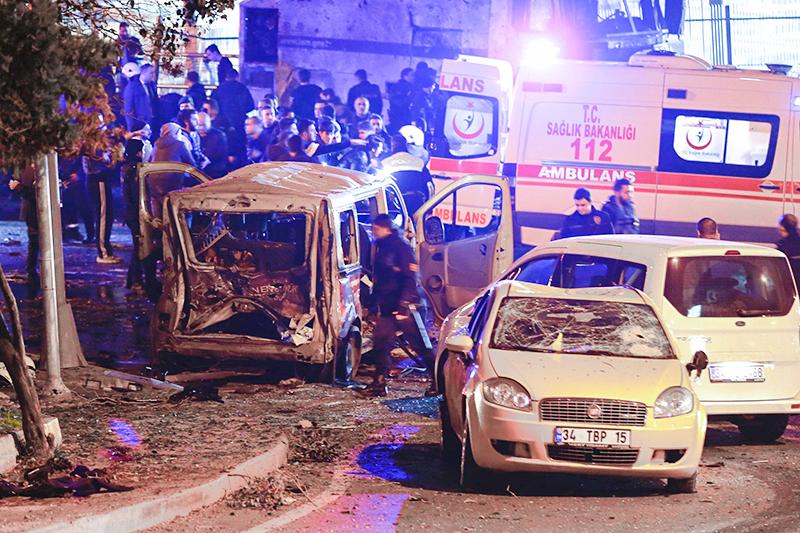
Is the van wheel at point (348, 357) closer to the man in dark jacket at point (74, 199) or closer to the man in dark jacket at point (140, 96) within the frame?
the man in dark jacket at point (74, 199)

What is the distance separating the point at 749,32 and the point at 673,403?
22.0m

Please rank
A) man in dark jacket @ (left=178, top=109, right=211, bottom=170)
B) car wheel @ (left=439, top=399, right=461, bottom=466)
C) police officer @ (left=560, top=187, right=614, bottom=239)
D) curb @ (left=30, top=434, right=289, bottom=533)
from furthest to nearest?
man in dark jacket @ (left=178, top=109, right=211, bottom=170) < police officer @ (left=560, top=187, right=614, bottom=239) < car wheel @ (left=439, top=399, right=461, bottom=466) < curb @ (left=30, top=434, right=289, bottom=533)

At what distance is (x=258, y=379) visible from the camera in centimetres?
1258

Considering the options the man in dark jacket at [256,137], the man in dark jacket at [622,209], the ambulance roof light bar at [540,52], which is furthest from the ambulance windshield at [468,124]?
the man in dark jacket at [622,209]

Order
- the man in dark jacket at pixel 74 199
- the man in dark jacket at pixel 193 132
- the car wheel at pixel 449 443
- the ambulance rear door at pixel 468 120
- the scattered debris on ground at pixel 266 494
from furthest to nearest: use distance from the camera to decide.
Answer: the man in dark jacket at pixel 74 199 < the man in dark jacket at pixel 193 132 < the ambulance rear door at pixel 468 120 < the car wheel at pixel 449 443 < the scattered debris on ground at pixel 266 494

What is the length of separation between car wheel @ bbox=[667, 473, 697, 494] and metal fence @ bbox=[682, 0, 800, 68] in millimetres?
20823

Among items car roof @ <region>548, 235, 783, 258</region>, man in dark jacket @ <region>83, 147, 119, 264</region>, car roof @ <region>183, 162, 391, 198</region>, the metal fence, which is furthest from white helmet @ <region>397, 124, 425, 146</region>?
car roof @ <region>548, 235, 783, 258</region>

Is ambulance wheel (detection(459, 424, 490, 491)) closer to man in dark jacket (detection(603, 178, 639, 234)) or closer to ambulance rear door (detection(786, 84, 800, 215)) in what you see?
man in dark jacket (detection(603, 178, 639, 234))

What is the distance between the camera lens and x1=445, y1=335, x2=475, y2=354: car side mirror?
8.88m

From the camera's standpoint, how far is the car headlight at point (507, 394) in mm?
8359

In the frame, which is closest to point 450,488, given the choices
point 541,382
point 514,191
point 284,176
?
point 541,382

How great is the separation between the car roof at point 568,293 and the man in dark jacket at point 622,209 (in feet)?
20.1

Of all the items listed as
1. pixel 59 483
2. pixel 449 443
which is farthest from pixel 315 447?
pixel 59 483

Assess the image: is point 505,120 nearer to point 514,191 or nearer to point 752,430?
point 514,191
